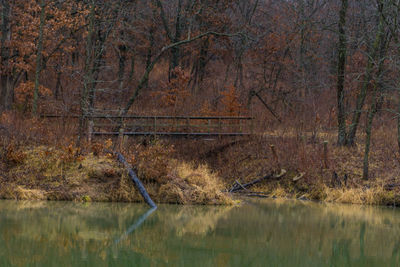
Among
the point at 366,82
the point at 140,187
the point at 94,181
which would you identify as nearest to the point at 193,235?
the point at 140,187

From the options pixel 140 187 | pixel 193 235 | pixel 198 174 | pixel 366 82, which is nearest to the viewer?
pixel 193 235

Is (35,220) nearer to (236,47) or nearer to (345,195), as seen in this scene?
(345,195)

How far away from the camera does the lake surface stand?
12078mm

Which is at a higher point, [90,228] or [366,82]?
[366,82]

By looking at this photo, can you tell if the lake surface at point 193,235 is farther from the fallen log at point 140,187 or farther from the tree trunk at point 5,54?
the tree trunk at point 5,54

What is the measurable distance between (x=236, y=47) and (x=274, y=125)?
1185 centimetres

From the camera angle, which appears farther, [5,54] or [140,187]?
[5,54]

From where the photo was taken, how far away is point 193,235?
14922mm

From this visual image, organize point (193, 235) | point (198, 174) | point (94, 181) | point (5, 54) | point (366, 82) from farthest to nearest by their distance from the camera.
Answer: point (5, 54) < point (366, 82) < point (198, 174) < point (94, 181) < point (193, 235)

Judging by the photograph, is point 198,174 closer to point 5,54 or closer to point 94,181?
point 94,181

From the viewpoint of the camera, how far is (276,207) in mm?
20969

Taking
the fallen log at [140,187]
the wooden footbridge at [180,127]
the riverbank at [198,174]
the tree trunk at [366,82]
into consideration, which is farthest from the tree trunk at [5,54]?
the tree trunk at [366,82]

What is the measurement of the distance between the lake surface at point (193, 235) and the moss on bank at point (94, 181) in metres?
0.71

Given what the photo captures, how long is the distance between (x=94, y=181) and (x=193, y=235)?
22.6 feet
